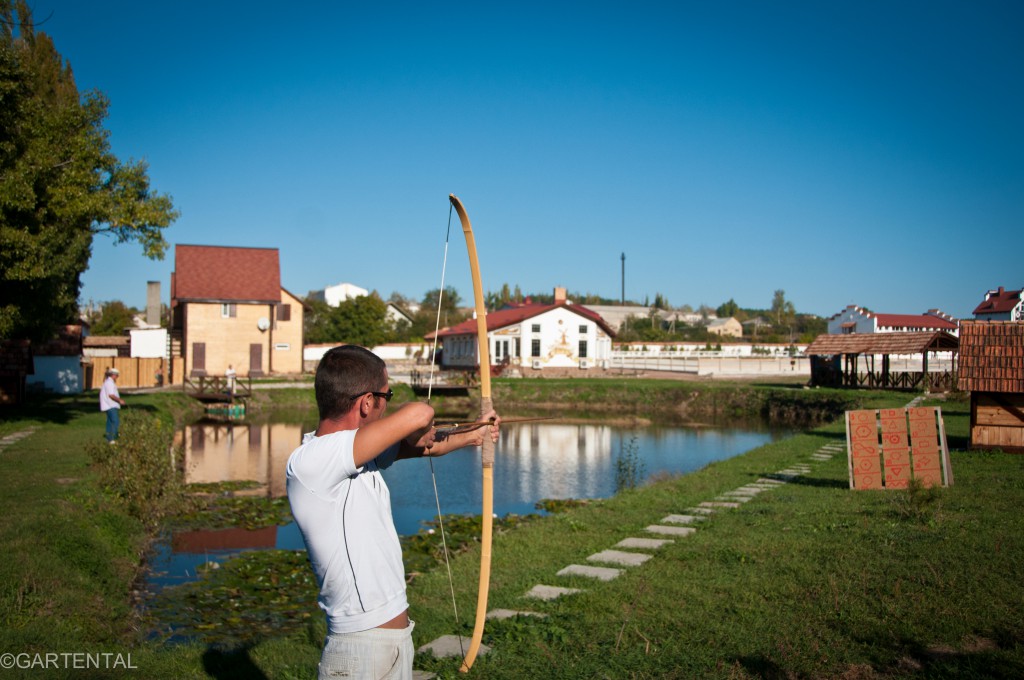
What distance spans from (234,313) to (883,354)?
32.9 metres

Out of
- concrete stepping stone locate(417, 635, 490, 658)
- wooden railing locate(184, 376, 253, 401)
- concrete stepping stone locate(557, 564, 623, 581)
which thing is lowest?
concrete stepping stone locate(417, 635, 490, 658)

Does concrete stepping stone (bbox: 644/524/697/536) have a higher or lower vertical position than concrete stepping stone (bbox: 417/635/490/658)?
higher

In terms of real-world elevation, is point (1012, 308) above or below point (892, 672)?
above

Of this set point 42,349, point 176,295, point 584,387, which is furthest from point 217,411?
point 584,387

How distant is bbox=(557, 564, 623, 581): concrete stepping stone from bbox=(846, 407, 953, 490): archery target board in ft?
15.5

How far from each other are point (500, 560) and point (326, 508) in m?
5.56

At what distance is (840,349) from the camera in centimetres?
3384

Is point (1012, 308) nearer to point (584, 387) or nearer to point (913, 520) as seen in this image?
point (584, 387)

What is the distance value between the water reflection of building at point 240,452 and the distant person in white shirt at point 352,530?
12609mm

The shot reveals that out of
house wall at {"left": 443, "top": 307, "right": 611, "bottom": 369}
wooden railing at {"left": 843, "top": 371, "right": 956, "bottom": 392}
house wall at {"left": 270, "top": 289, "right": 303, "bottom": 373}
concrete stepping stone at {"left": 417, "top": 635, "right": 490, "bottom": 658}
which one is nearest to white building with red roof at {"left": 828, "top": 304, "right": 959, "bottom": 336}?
A: house wall at {"left": 443, "top": 307, "right": 611, "bottom": 369}

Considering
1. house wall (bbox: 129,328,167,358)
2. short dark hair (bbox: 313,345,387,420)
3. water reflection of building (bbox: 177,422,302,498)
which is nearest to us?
short dark hair (bbox: 313,345,387,420)

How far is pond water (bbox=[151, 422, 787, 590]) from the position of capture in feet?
38.1

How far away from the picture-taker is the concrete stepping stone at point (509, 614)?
575 centimetres

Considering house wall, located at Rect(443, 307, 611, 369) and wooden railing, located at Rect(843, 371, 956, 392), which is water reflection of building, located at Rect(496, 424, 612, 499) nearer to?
wooden railing, located at Rect(843, 371, 956, 392)
